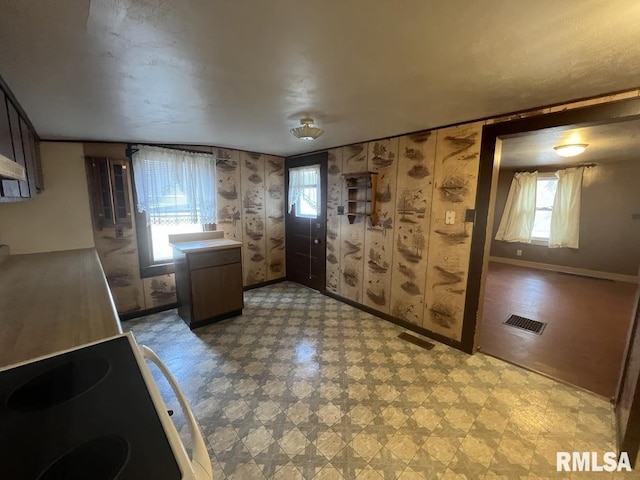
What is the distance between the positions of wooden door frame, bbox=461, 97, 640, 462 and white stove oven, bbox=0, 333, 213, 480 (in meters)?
2.31

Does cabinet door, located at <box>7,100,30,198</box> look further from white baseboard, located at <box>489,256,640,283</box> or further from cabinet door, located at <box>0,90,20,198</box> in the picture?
white baseboard, located at <box>489,256,640,283</box>

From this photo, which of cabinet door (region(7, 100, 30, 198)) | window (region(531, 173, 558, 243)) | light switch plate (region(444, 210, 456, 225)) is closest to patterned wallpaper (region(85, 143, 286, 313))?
cabinet door (region(7, 100, 30, 198))

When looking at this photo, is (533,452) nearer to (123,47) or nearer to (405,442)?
(405,442)

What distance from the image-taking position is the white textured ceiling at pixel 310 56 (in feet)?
3.20

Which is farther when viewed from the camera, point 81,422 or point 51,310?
point 51,310

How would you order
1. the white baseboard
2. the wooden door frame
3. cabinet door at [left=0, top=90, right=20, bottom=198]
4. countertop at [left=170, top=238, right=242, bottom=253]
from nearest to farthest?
cabinet door at [left=0, top=90, right=20, bottom=198] → the wooden door frame → countertop at [left=170, top=238, right=242, bottom=253] → the white baseboard

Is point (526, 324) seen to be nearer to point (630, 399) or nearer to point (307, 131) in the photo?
point (630, 399)

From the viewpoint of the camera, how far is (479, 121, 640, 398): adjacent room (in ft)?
8.45

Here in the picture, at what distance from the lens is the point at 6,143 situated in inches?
56.4

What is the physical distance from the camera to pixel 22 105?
1.81m

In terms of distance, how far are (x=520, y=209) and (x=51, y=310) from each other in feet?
23.9

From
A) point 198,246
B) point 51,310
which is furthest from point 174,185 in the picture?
point 51,310

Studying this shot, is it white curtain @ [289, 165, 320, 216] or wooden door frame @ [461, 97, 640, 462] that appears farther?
white curtain @ [289, 165, 320, 216]

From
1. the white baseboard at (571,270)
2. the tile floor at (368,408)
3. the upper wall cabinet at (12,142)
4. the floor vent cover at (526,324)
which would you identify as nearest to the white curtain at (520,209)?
the white baseboard at (571,270)
